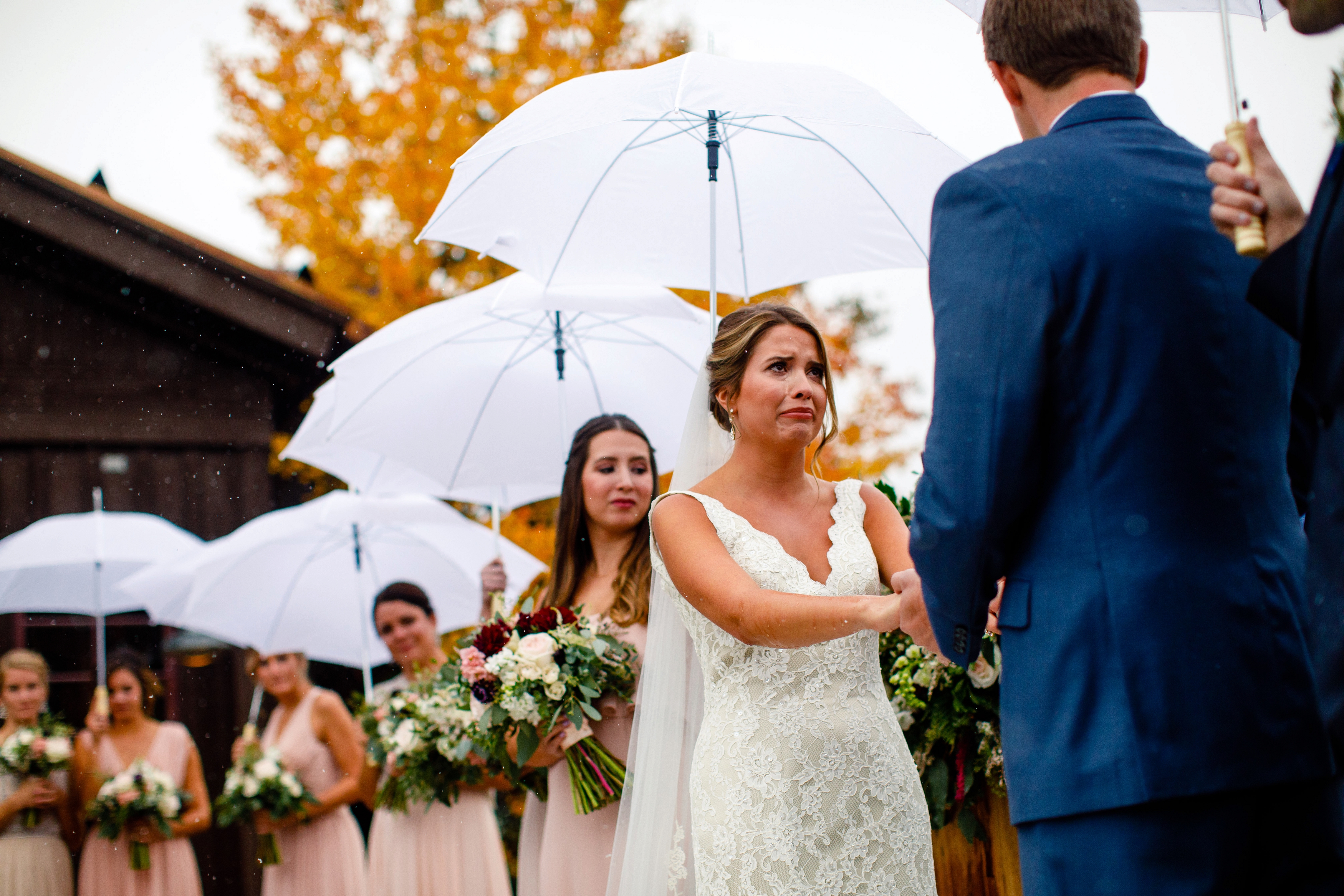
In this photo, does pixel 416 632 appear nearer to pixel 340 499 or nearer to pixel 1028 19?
pixel 340 499

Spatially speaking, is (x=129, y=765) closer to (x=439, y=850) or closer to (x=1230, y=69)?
(x=439, y=850)

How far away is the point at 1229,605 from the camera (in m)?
1.62

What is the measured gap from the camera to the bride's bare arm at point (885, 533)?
10.5 ft

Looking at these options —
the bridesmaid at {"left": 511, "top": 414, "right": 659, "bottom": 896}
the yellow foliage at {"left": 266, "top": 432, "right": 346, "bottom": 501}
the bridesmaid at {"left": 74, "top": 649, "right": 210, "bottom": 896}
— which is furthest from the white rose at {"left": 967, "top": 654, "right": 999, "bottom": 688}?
the yellow foliage at {"left": 266, "top": 432, "right": 346, "bottom": 501}

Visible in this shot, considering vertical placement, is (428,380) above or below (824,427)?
above

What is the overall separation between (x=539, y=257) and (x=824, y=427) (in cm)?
167

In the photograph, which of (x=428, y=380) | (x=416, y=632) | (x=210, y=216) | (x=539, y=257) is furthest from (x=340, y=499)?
(x=210, y=216)

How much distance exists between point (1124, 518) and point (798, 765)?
60.4 inches

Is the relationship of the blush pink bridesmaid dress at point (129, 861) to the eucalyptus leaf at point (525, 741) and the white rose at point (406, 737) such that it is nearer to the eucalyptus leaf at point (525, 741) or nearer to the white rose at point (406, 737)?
the white rose at point (406, 737)

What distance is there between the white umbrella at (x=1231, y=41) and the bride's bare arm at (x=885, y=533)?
4.61 ft

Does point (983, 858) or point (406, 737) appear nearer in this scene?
point (983, 858)

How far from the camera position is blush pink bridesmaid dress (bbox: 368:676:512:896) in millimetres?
6496

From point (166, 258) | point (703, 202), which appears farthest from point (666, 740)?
point (166, 258)

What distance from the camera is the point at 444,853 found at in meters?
6.55
